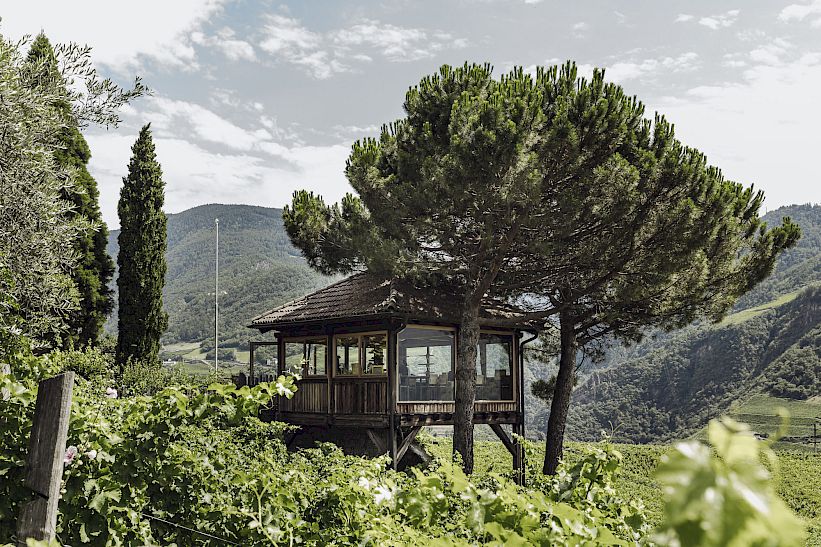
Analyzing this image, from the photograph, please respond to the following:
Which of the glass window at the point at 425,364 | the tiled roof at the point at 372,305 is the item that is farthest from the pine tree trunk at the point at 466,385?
the glass window at the point at 425,364

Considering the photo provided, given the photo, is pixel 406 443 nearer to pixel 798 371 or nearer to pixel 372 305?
pixel 372 305

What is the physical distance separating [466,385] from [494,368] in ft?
10.6

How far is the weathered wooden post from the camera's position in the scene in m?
2.76

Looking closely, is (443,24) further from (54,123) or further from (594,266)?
(54,123)

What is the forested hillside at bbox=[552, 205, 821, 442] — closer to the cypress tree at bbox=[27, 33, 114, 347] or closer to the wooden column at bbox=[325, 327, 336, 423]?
the wooden column at bbox=[325, 327, 336, 423]

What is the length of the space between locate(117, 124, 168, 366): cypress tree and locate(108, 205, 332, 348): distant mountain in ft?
90.5

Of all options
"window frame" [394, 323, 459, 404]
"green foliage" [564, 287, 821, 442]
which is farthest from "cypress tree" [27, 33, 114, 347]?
"green foliage" [564, 287, 821, 442]

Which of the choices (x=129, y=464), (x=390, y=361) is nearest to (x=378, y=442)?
(x=390, y=361)

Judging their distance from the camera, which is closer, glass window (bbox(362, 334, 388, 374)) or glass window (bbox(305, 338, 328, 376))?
glass window (bbox(362, 334, 388, 374))

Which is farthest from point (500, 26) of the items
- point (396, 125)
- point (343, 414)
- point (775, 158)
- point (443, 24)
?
point (775, 158)

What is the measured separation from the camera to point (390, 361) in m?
15.1

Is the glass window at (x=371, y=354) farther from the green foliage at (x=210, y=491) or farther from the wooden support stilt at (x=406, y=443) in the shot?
the green foliage at (x=210, y=491)

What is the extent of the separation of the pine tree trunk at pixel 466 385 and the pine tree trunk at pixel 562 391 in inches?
125

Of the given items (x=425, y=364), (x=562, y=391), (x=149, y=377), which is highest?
(x=425, y=364)
